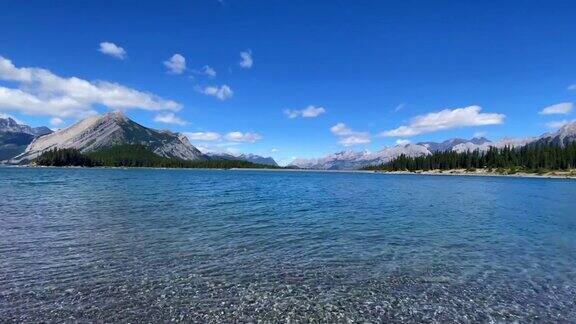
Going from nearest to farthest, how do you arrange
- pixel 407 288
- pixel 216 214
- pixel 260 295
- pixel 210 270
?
pixel 260 295, pixel 407 288, pixel 210 270, pixel 216 214

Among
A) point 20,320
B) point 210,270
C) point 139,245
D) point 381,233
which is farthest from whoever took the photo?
point 381,233

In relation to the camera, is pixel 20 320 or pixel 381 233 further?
pixel 381 233

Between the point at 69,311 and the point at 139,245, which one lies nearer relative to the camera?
the point at 69,311

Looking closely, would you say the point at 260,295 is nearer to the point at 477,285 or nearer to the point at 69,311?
the point at 69,311

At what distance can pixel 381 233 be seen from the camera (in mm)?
35281

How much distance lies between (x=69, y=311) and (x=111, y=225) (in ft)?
71.6

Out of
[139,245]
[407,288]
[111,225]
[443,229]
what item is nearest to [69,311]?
[139,245]

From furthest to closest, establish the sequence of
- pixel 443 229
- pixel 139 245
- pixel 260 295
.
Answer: pixel 443 229 → pixel 139 245 → pixel 260 295

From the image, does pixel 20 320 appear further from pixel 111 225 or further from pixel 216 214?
pixel 216 214

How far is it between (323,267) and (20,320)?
14874 millimetres

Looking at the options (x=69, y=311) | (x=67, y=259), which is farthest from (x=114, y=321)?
(x=67, y=259)

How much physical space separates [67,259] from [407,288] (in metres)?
19.5

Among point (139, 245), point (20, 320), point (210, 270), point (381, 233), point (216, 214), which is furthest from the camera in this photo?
point (216, 214)

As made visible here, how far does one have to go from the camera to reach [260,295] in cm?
1797
